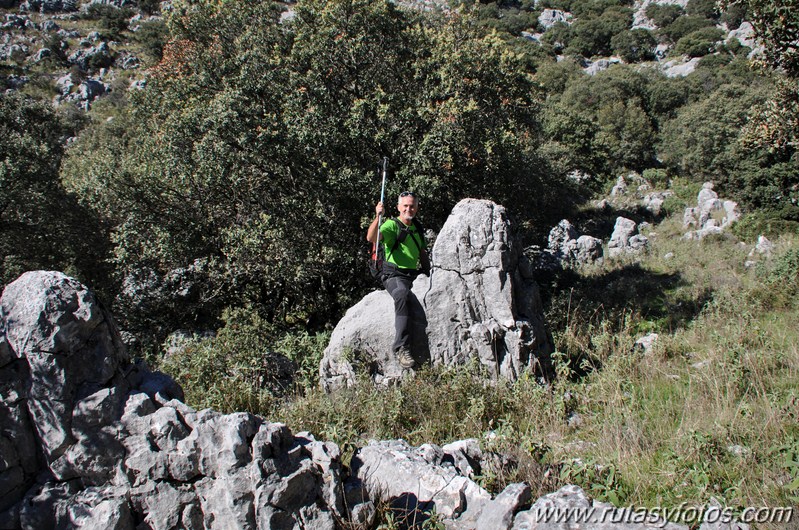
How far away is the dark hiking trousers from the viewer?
6.21 meters

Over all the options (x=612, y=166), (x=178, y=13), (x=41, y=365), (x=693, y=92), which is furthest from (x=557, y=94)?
(x=41, y=365)

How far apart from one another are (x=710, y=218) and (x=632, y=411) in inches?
661

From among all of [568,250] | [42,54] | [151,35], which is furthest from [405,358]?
[42,54]

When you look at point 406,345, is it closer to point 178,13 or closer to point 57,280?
point 57,280

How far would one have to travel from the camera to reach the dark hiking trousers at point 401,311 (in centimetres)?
621

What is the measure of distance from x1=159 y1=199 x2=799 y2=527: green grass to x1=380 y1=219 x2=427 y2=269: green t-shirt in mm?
1505

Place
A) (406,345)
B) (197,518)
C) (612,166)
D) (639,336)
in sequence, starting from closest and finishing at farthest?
(197,518), (406,345), (639,336), (612,166)

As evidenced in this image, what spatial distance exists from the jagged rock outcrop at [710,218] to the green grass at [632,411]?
9489 mm

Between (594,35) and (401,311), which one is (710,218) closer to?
(401,311)

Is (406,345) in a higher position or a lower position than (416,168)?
lower

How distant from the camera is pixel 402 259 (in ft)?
21.5

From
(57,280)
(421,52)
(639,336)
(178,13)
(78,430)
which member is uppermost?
(178,13)

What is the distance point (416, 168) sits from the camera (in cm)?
960

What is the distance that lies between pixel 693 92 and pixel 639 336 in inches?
1713
